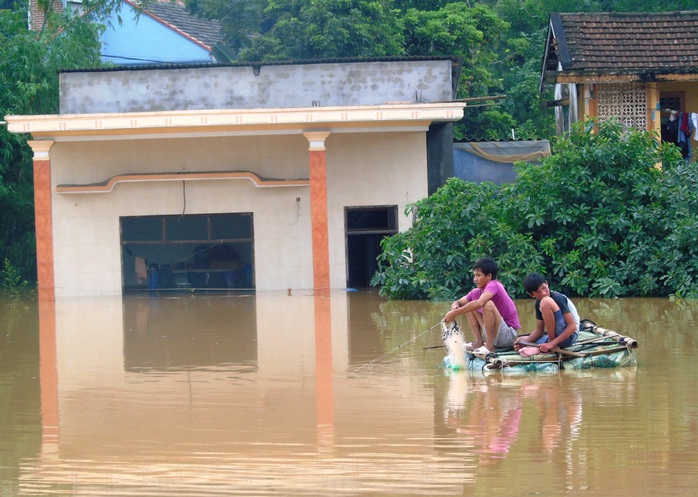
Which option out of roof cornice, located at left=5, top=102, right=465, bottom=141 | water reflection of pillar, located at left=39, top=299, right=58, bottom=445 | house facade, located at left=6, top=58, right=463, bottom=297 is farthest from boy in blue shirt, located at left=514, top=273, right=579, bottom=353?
house facade, located at left=6, top=58, right=463, bottom=297

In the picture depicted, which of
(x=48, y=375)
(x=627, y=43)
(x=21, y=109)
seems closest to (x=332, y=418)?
(x=48, y=375)

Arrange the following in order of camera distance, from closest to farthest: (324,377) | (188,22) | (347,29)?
(324,377), (347,29), (188,22)

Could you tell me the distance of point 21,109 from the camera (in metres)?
23.6

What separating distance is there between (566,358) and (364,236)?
41.5 ft

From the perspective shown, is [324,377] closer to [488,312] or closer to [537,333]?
[488,312]

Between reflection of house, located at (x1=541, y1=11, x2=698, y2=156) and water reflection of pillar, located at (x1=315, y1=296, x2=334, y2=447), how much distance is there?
717 centimetres

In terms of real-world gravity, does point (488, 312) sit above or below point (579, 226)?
below

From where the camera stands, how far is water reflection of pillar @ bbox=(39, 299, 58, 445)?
8367mm

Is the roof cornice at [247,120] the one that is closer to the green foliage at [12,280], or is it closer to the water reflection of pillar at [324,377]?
the green foliage at [12,280]

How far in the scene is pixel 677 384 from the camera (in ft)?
30.7

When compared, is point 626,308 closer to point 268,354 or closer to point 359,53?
point 268,354

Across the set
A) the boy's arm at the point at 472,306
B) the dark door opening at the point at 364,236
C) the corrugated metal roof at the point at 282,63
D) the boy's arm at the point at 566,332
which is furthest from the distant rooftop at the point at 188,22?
the boy's arm at the point at 566,332

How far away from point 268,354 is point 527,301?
607 centimetres

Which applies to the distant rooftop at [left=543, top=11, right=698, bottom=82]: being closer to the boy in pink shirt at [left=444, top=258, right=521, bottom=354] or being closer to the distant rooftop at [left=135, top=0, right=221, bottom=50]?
the boy in pink shirt at [left=444, top=258, right=521, bottom=354]
